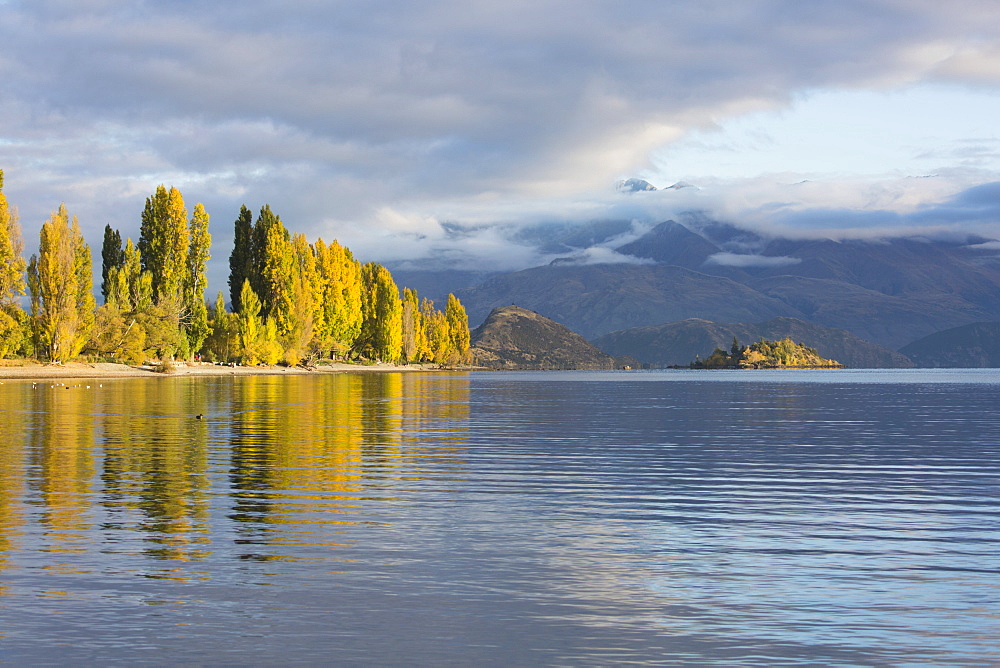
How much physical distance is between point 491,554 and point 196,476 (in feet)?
37.2

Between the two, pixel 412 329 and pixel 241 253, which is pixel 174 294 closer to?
pixel 241 253

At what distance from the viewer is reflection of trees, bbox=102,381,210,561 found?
15375 millimetres

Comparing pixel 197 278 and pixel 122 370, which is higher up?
pixel 197 278

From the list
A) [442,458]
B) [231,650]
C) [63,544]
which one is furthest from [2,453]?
[231,650]

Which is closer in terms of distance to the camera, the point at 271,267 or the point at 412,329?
the point at 271,267

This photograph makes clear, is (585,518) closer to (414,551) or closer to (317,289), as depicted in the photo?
(414,551)

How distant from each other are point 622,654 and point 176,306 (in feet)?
364

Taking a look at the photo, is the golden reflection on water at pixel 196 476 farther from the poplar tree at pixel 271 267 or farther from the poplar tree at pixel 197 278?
the poplar tree at pixel 271 267

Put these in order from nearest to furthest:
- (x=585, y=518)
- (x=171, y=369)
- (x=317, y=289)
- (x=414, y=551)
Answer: (x=414, y=551) → (x=585, y=518) → (x=171, y=369) → (x=317, y=289)

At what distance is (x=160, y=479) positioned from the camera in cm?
2216

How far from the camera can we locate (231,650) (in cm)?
948

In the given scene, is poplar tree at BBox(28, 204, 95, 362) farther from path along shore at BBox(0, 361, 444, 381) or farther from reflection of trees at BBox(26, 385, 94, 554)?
reflection of trees at BBox(26, 385, 94, 554)

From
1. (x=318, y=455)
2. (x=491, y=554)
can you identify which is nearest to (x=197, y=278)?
(x=318, y=455)

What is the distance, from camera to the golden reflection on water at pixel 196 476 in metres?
15.0
